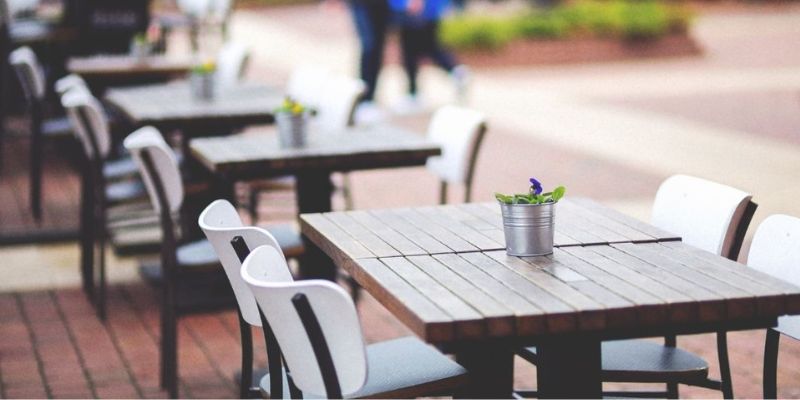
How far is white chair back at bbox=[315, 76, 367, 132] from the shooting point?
21.6 feet

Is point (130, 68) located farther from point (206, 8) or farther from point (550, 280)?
point (206, 8)

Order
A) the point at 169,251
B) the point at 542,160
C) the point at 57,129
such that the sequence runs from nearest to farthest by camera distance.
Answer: the point at 169,251 < the point at 57,129 < the point at 542,160

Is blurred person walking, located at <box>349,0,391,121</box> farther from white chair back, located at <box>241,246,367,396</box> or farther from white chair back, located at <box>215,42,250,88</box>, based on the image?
white chair back, located at <box>241,246,367,396</box>

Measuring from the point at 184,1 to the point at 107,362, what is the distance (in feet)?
35.1

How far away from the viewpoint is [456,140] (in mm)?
5648

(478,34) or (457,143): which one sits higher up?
(457,143)

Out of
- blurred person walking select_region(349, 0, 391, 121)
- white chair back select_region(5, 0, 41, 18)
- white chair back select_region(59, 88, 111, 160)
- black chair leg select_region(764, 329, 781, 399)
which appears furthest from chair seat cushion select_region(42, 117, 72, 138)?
black chair leg select_region(764, 329, 781, 399)

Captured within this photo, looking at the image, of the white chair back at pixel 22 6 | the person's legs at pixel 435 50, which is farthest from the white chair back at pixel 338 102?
the white chair back at pixel 22 6

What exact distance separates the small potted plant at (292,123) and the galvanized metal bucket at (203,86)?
5.08 ft

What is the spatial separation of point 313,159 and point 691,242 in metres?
1.67

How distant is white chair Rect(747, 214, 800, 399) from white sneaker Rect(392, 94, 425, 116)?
8.77 m

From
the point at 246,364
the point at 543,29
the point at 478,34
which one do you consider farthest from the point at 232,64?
the point at 543,29

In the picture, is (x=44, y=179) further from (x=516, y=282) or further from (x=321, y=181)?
(x=516, y=282)

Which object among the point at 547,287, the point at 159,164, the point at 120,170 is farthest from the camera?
the point at 120,170
